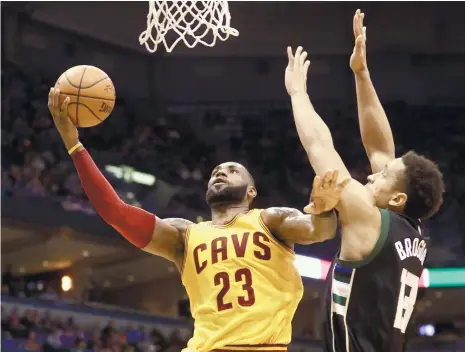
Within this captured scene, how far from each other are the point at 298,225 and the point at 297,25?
472 inches

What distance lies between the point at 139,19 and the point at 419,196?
12.6 m

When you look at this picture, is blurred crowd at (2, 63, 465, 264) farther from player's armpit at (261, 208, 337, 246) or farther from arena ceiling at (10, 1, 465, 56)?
player's armpit at (261, 208, 337, 246)

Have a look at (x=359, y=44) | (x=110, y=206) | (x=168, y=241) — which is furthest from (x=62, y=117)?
(x=359, y=44)

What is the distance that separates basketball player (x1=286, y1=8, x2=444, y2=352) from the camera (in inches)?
128

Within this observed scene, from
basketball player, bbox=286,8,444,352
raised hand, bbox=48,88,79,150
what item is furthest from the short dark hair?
raised hand, bbox=48,88,79,150

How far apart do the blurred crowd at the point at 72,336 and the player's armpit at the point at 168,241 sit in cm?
758

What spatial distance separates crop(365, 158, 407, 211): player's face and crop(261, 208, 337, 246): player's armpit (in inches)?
15.9

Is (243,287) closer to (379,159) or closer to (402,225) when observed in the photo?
(379,159)

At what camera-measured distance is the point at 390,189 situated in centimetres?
340

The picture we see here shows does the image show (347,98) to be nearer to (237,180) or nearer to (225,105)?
(225,105)

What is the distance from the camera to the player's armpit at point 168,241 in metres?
4.38

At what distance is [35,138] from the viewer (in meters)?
13.8

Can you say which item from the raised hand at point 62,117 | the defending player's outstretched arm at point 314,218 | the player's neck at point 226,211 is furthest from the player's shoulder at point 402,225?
the raised hand at point 62,117

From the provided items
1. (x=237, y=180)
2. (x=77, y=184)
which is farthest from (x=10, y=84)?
(x=237, y=180)
